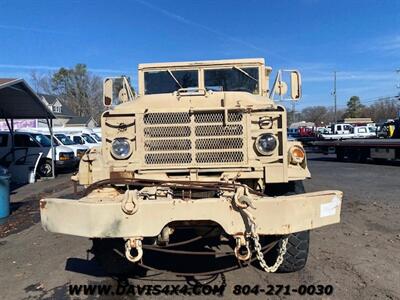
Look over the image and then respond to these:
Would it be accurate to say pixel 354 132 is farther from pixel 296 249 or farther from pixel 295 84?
pixel 296 249

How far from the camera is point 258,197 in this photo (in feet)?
13.9

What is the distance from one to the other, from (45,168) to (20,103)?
2942 mm

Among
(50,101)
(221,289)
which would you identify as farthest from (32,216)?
(50,101)

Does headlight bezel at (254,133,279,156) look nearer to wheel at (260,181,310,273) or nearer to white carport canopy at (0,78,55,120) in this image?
wheel at (260,181,310,273)

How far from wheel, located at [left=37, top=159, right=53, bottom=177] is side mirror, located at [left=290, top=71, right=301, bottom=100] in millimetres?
14717

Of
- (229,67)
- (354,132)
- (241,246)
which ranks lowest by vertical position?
(241,246)

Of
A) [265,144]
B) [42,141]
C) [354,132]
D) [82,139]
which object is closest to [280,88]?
[265,144]

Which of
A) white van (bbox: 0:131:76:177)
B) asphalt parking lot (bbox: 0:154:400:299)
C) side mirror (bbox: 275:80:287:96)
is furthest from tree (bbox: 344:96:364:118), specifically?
side mirror (bbox: 275:80:287:96)

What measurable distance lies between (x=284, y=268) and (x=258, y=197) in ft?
4.83

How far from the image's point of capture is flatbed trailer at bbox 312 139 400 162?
2028cm

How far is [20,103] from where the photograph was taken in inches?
702

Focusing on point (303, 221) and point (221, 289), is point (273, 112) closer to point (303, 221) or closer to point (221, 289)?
point (303, 221)

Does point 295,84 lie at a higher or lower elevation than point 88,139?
higher

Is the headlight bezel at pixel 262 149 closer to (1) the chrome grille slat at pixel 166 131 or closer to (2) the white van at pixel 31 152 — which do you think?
(1) the chrome grille slat at pixel 166 131
